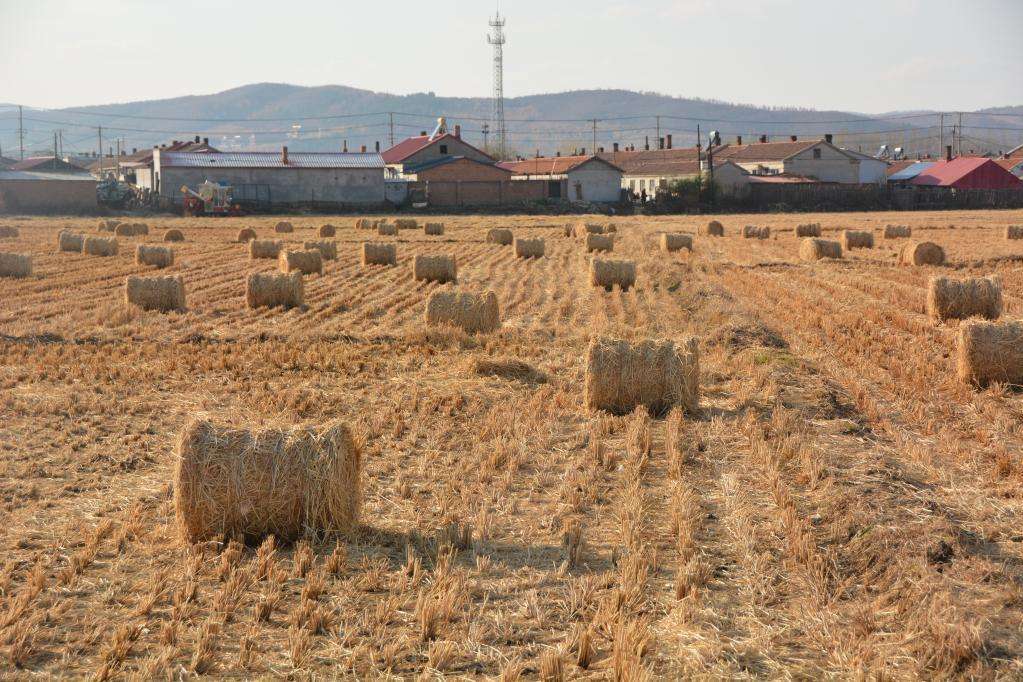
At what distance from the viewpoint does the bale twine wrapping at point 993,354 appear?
41.1 ft

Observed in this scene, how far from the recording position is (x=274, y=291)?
64.8ft

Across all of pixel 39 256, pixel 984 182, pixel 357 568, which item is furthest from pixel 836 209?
pixel 357 568

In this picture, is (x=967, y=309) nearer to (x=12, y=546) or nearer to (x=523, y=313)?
(x=523, y=313)

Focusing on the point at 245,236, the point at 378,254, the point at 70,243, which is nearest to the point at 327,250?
the point at 378,254

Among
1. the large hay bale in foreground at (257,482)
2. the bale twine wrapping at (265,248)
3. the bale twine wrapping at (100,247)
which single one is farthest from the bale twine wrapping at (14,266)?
the large hay bale in foreground at (257,482)

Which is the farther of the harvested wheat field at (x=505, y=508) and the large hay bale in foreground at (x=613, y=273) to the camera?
the large hay bale in foreground at (x=613, y=273)

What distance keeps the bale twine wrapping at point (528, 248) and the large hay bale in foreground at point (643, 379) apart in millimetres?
20451

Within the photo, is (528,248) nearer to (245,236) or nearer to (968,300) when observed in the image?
(245,236)

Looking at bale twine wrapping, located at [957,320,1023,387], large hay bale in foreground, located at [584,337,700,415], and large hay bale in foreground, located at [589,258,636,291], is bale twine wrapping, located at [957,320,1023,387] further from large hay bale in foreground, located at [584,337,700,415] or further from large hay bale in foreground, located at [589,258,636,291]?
large hay bale in foreground, located at [589,258,636,291]

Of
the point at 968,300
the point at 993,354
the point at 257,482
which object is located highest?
the point at 968,300

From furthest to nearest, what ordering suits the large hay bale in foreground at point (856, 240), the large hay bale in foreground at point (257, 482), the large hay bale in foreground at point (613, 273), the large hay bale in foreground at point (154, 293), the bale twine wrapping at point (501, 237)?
the bale twine wrapping at point (501, 237) → the large hay bale in foreground at point (856, 240) → the large hay bale in foreground at point (613, 273) → the large hay bale in foreground at point (154, 293) → the large hay bale in foreground at point (257, 482)

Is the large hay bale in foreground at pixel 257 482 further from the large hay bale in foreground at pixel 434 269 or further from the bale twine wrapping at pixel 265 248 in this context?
the bale twine wrapping at pixel 265 248

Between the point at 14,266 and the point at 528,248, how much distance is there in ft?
46.0

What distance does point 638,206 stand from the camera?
7419cm
